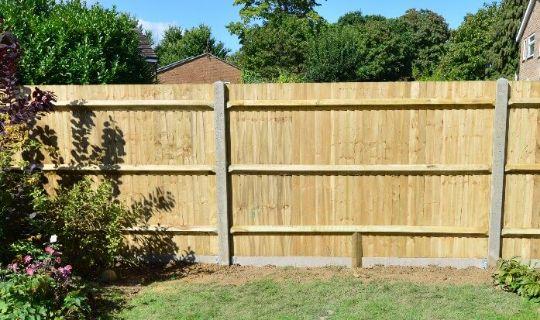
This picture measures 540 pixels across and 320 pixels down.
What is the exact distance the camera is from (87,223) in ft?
17.3

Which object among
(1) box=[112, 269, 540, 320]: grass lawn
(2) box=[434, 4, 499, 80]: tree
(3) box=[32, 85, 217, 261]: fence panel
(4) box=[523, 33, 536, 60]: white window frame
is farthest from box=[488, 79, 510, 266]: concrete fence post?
(2) box=[434, 4, 499, 80]: tree

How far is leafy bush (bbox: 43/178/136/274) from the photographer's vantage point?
17.0 ft

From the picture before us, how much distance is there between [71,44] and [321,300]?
5.27 meters

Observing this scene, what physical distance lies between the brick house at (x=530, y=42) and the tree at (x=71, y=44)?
1903 cm

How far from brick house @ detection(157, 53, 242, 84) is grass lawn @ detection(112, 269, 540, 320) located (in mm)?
31230

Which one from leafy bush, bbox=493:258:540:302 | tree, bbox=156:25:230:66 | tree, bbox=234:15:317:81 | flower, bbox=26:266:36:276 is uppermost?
tree, bbox=156:25:230:66

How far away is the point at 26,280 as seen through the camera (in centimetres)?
412

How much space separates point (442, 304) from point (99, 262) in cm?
369

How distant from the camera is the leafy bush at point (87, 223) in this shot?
519 centimetres

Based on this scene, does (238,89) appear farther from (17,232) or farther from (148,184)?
(17,232)

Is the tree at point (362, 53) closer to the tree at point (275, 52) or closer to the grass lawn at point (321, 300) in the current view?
the tree at point (275, 52)

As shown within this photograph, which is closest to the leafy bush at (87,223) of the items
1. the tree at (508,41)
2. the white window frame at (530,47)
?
the white window frame at (530,47)

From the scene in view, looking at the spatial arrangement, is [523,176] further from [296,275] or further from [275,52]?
[275,52]

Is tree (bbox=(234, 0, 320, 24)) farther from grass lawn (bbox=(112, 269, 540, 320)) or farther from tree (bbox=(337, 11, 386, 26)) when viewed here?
grass lawn (bbox=(112, 269, 540, 320))
